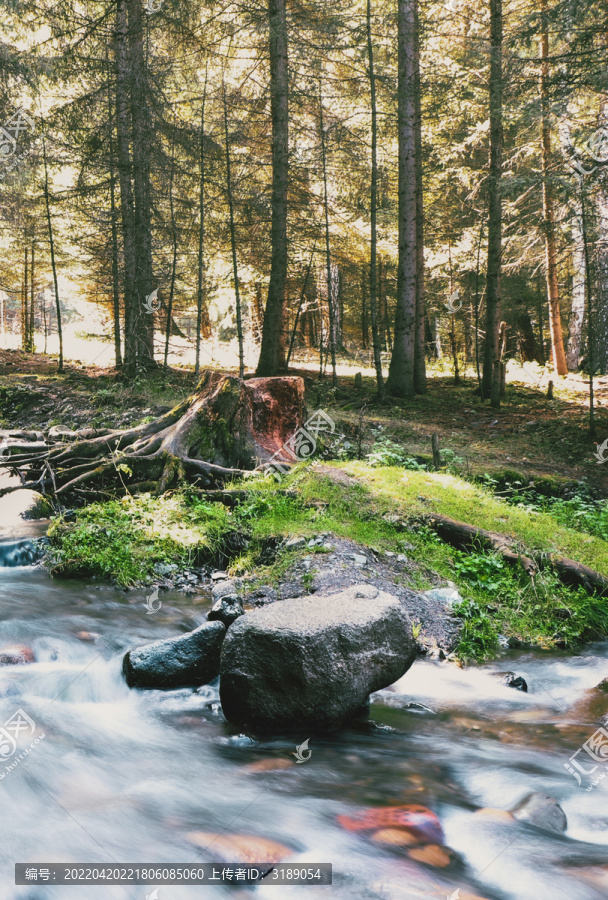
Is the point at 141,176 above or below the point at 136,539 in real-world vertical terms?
above

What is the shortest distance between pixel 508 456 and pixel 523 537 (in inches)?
177

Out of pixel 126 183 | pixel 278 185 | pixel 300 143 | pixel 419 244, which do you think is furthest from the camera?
pixel 300 143

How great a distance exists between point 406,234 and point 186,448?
9.95 m

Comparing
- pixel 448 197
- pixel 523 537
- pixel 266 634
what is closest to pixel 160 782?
pixel 266 634

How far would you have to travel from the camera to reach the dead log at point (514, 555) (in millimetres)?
6246

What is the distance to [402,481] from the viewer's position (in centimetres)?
854

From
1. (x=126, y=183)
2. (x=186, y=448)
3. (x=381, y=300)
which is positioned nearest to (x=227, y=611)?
(x=186, y=448)

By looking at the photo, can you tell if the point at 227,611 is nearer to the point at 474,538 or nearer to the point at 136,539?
the point at 136,539

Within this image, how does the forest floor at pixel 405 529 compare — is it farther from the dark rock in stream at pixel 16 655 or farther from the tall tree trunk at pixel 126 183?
the tall tree trunk at pixel 126 183

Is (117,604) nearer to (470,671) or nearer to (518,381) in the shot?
(470,671)

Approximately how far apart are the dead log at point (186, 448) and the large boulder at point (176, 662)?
364cm

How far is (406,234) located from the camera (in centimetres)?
1570

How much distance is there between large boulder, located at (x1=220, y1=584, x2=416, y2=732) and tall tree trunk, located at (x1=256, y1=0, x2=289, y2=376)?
40.4 feet

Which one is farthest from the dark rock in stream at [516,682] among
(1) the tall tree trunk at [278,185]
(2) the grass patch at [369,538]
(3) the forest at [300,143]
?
(1) the tall tree trunk at [278,185]
